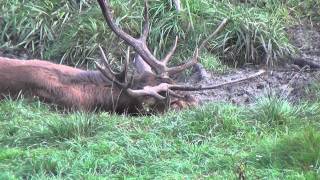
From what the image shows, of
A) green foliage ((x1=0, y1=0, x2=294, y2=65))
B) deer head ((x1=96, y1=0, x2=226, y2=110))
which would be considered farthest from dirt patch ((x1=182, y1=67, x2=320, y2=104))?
deer head ((x1=96, y1=0, x2=226, y2=110))

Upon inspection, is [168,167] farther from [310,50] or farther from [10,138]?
[310,50]

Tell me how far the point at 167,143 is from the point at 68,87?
210cm

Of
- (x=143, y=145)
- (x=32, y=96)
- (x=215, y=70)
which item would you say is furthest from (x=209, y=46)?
(x=143, y=145)

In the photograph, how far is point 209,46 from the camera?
10.2m

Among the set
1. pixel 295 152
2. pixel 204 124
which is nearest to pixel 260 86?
pixel 204 124

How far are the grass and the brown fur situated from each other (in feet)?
1.20

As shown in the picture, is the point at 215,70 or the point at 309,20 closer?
the point at 215,70

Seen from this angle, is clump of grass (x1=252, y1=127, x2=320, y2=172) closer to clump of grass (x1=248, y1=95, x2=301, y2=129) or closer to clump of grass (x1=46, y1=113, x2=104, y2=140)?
clump of grass (x1=248, y1=95, x2=301, y2=129)

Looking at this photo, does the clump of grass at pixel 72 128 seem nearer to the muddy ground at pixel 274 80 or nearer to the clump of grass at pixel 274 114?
the clump of grass at pixel 274 114

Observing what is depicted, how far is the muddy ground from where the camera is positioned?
8.77 metres

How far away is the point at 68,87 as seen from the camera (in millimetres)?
7934

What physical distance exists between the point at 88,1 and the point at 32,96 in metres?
3.30

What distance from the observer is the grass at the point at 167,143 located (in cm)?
543

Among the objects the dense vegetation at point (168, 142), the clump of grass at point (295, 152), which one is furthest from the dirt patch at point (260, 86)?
the clump of grass at point (295, 152)
